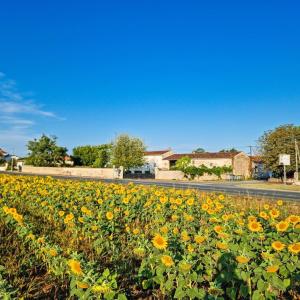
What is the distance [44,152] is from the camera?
229 feet

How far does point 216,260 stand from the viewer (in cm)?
429

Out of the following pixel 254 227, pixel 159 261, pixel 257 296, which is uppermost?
pixel 254 227

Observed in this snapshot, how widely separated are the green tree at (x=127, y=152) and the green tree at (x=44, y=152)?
19805mm

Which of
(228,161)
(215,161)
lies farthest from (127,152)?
(228,161)

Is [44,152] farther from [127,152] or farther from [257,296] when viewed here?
[257,296]

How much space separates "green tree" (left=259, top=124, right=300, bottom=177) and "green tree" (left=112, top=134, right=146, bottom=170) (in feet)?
59.7

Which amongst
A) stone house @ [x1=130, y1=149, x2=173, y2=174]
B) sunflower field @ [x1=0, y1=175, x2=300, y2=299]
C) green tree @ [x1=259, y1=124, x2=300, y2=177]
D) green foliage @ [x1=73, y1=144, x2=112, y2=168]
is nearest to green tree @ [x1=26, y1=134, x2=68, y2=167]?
green foliage @ [x1=73, y1=144, x2=112, y2=168]

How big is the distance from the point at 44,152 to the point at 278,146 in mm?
44191

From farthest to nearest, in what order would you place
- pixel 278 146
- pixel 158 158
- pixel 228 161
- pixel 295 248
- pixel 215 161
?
pixel 158 158
pixel 215 161
pixel 228 161
pixel 278 146
pixel 295 248

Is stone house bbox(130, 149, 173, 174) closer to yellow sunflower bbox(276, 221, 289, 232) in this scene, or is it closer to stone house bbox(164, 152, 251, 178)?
stone house bbox(164, 152, 251, 178)

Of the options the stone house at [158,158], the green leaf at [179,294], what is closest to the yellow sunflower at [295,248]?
the green leaf at [179,294]

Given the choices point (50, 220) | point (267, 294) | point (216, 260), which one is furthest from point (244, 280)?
point (50, 220)

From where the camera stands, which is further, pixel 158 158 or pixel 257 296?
pixel 158 158

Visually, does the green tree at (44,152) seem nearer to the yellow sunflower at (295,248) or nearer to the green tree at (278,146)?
the green tree at (278,146)
